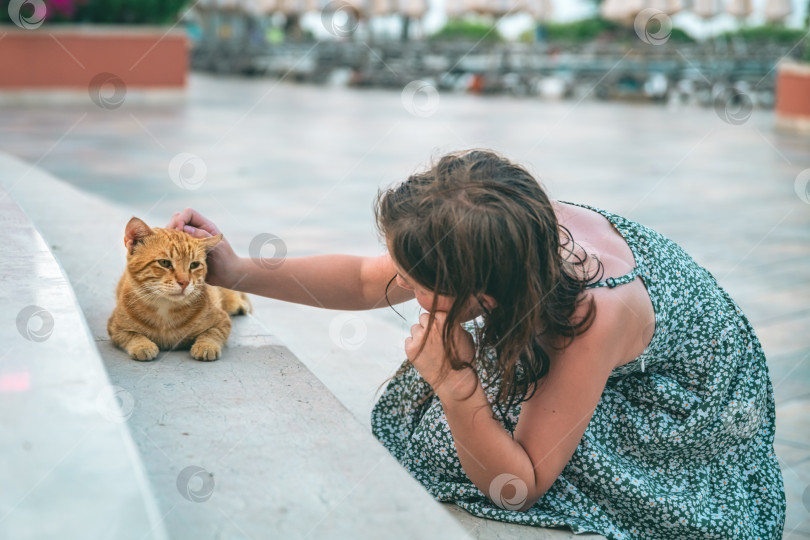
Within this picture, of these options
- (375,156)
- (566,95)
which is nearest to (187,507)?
(375,156)

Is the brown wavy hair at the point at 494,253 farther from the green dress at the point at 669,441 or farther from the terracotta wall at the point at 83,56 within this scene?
the terracotta wall at the point at 83,56

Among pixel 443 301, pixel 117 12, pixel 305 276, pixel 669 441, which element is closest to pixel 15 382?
pixel 443 301

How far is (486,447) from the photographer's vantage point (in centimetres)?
194

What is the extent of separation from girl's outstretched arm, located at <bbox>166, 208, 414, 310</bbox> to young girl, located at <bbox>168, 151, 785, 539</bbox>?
13.1 inches

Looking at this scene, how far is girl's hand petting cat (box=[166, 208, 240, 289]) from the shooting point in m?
2.54

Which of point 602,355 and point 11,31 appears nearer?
point 602,355

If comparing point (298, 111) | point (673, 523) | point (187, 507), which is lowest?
point (298, 111)

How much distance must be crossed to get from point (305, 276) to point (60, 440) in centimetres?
123

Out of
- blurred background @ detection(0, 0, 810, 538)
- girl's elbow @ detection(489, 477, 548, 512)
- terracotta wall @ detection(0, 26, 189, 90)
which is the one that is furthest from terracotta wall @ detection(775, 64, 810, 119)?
girl's elbow @ detection(489, 477, 548, 512)

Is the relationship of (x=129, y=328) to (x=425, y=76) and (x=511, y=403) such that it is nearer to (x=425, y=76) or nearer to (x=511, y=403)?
(x=511, y=403)

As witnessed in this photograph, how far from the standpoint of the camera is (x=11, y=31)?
13.5 m

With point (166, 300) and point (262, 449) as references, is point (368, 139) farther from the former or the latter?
point (262, 449)

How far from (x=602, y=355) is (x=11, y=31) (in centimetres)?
1391

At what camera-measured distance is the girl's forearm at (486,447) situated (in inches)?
76.2
